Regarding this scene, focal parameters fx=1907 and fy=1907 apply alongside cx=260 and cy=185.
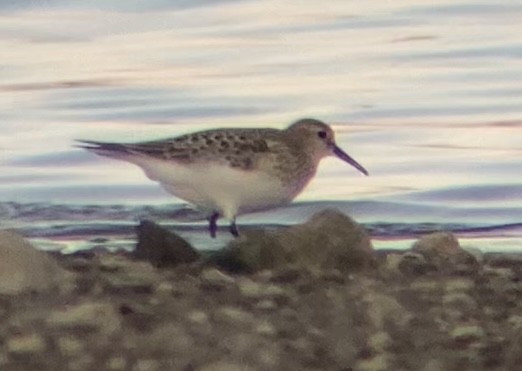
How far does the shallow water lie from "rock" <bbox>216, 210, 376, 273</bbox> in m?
1.76

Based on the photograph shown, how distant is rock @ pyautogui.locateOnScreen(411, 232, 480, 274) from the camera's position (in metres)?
6.51

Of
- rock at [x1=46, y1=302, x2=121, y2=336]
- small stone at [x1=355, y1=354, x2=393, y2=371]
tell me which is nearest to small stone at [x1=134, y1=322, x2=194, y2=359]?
rock at [x1=46, y1=302, x2=121, y2=336]

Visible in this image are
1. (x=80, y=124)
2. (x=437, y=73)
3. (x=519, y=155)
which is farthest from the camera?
(x=437, y=73)

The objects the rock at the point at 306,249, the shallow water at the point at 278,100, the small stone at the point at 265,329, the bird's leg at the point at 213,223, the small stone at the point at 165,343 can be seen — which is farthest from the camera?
the shallow water at the point at 278,100

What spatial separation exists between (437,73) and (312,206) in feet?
9.55

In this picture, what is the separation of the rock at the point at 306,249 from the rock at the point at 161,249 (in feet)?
0.62

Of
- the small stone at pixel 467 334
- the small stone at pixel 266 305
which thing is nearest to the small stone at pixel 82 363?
the small stone at pixel 266 305

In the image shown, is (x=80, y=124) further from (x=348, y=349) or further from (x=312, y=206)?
(x=348, y=349)

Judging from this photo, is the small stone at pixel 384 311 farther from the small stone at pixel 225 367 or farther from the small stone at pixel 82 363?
the small stone at pixel 82 363

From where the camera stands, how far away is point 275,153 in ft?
27.5

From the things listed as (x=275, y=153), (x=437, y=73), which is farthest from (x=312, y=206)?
(x=437, y=73)

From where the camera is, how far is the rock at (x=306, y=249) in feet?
20.8

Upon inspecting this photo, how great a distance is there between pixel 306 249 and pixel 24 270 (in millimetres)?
1063

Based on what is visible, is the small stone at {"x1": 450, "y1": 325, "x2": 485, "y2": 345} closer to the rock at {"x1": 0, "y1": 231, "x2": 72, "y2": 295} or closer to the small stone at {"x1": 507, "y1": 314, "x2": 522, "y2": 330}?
the small stone at {"x1": 507, "y1": 314, "x2": 522, "y2": 330}
